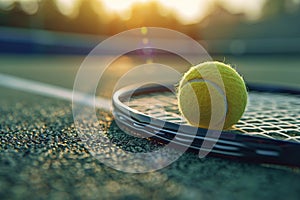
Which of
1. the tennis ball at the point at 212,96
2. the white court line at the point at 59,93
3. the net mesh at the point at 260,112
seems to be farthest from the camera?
the white court line at the point at 59,93

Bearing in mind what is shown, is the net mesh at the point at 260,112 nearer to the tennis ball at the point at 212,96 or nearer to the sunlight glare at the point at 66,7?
the tennis ball at the point at 212,96

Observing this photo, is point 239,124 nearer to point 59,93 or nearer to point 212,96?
point 212,96

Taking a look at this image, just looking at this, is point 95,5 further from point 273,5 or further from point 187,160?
point 187,160

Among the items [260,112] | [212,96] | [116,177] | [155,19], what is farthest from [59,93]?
[155,19]

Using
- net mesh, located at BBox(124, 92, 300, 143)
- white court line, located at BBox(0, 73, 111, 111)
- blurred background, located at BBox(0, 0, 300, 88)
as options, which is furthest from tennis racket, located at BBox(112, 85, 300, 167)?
blurred background, located at BBox(0, 0, 300, 88)

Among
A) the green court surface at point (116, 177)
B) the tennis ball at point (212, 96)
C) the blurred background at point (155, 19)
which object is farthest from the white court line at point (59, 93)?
the blurred background at point (155, 19)
